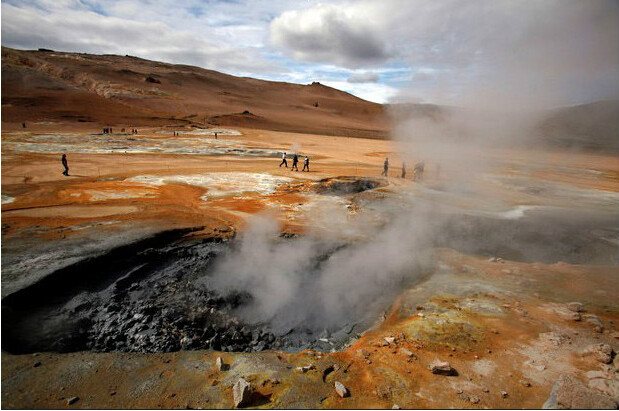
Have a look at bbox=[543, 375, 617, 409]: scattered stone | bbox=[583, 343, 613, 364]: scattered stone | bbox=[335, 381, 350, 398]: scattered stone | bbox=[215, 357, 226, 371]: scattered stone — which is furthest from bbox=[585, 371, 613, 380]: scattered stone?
bbox=[215, 357, 226, 371]: scattered stone

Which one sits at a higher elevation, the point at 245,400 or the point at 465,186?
the point at 465,186

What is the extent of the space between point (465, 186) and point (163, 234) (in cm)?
1452

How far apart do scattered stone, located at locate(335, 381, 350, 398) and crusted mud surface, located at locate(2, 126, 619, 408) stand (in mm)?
57

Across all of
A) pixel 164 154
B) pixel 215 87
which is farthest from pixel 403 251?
pixel 215 87

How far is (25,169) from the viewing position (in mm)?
16406

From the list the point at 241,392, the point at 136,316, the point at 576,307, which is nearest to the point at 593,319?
the point at 576,307

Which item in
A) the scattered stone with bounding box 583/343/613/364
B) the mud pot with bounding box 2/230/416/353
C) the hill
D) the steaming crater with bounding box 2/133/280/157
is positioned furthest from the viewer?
the hill

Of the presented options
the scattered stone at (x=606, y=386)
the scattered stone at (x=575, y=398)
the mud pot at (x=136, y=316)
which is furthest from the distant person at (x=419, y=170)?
the scattered stone at (x=575, y=398)

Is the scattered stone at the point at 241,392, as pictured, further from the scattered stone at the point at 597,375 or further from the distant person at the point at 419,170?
the distant person at the point at 419,170

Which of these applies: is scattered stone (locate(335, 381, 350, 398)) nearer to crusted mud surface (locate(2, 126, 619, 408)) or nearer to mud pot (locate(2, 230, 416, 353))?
crusted mud surface (locate(2, 126, 619, 408))

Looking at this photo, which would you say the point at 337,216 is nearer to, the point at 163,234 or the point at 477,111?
the point at 163,234

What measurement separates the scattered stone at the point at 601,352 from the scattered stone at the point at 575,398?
1.16 meters

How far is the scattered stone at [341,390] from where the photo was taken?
149 inches

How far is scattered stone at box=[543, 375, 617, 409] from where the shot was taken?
3178 millimetres
